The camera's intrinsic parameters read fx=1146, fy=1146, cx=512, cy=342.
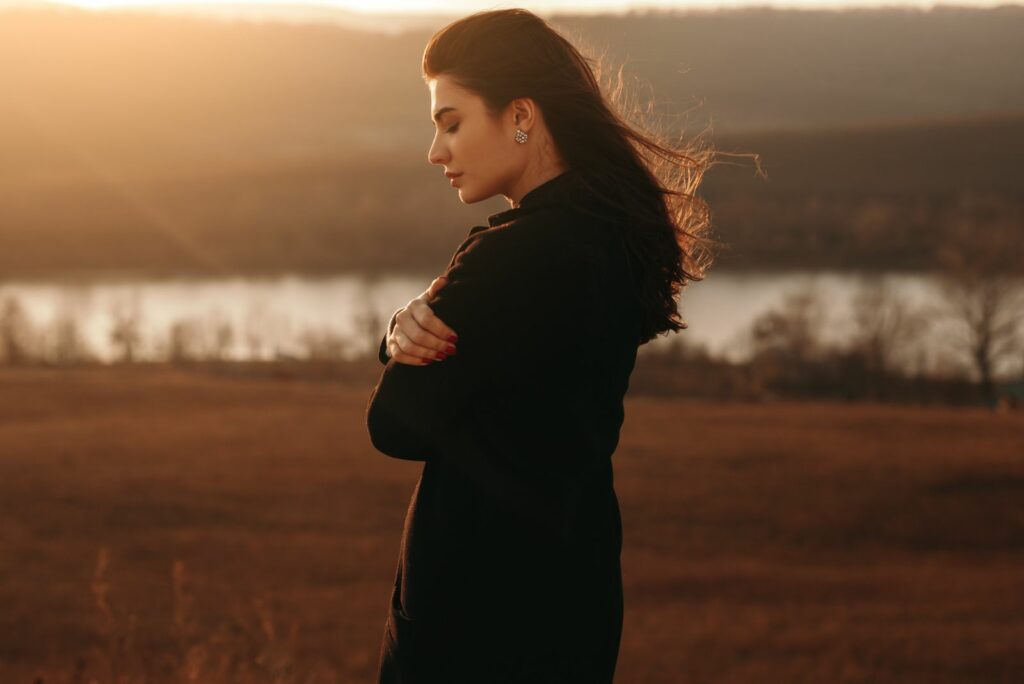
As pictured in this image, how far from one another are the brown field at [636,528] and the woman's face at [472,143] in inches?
202

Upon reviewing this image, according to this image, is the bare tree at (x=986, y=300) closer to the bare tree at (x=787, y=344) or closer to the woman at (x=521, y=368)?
the bare tree at (x=787, y=344)

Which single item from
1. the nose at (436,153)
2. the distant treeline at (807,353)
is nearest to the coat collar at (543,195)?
the nose at (436,153)

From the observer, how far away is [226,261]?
3194 inches

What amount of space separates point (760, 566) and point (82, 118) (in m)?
72.0

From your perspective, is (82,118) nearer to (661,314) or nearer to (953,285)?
(953,285)

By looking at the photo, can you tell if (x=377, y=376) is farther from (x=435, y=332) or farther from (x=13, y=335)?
(x=435, y=332)

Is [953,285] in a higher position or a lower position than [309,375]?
higher

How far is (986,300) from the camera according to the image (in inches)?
2149

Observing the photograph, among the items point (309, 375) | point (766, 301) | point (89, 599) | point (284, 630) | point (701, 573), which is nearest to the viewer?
point (284, 630)

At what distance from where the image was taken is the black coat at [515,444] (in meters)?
1.44

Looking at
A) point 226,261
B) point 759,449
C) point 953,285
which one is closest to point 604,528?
point 759,449

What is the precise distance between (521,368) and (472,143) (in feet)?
1.13

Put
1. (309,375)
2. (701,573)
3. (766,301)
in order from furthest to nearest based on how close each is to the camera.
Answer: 1. (766,301)
2. (309,375)
3. (701,573)

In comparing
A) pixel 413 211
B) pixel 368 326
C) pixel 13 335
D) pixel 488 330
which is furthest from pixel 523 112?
pixel 413 211
